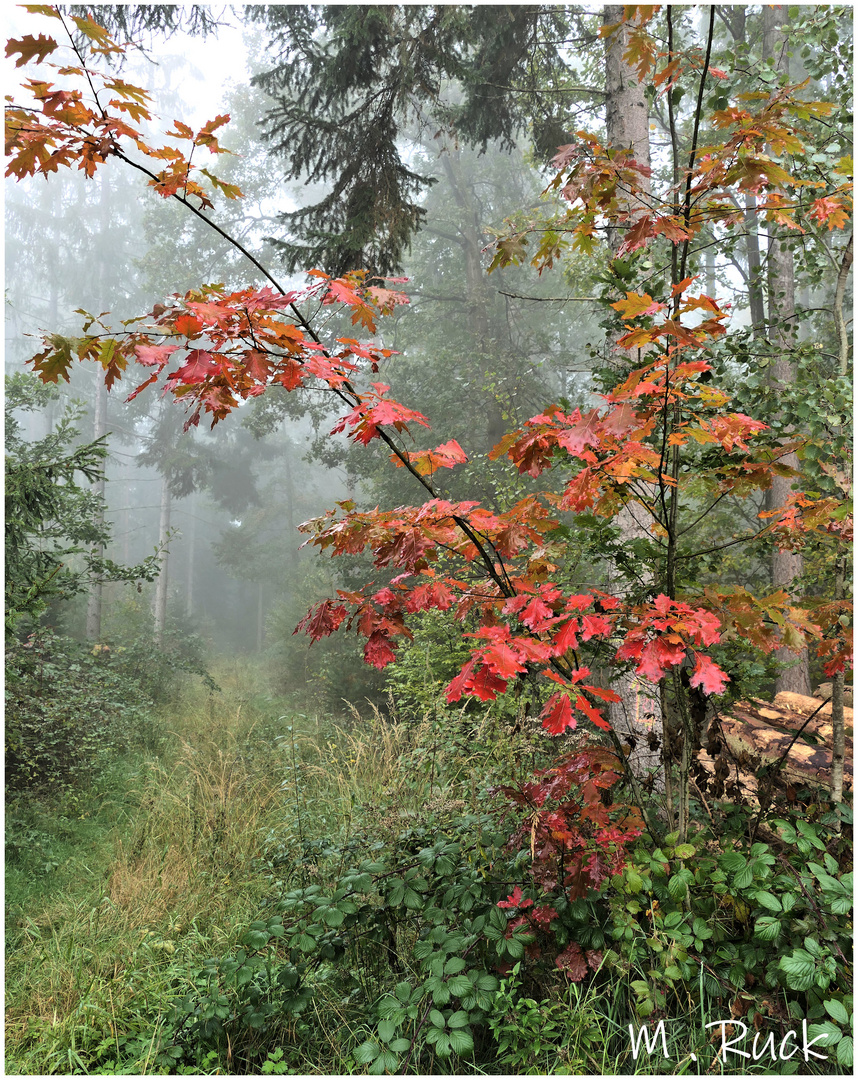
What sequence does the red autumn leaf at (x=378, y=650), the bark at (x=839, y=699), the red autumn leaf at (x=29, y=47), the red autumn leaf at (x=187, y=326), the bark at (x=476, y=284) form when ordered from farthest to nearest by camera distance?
the bark at (x=476, y=284)
the bark at (x=839, y=699)
the red autumn leaf at (x=378, y=650)
the red autumn leaf at (x=29, y=47)
the red autumn leaf at (x=187, y=326)

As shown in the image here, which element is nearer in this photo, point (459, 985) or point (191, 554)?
point (459, 985)

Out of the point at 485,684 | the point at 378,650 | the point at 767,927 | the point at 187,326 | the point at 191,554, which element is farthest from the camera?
the point at 191,554

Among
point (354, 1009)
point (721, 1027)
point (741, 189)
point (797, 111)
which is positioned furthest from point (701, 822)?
point (797, 111)

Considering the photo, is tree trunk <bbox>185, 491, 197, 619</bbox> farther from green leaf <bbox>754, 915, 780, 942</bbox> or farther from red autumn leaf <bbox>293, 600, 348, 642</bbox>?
green leaf <bbox>754, 915, 780, 942</bbox>

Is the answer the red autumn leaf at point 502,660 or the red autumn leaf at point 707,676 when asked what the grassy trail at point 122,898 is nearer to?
the red autumn leaf at point 502,660

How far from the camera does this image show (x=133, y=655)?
331 inches

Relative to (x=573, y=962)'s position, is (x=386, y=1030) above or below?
below

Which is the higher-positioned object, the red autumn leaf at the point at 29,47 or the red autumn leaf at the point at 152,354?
the red autumn leaf at the point at 29,47

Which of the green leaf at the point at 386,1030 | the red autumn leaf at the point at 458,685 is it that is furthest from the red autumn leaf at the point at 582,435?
the green leaf at the point at 386,1030

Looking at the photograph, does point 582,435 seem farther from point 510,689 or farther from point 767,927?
point 510,689

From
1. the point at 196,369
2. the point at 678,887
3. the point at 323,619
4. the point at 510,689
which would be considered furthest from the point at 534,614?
the point at 510,689

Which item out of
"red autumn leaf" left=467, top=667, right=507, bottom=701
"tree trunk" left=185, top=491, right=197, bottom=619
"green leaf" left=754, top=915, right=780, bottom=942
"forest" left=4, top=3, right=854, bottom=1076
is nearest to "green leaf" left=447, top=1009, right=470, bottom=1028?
"forest" left=4, top=3, right=854, bottom=1076

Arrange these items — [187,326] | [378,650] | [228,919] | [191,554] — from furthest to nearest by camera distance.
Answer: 1. [191,554]
2. [228,919]
3. [378,650]
4. [187,326]

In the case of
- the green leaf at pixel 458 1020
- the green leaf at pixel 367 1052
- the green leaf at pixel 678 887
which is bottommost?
the green leaf at pixel 367 1052
